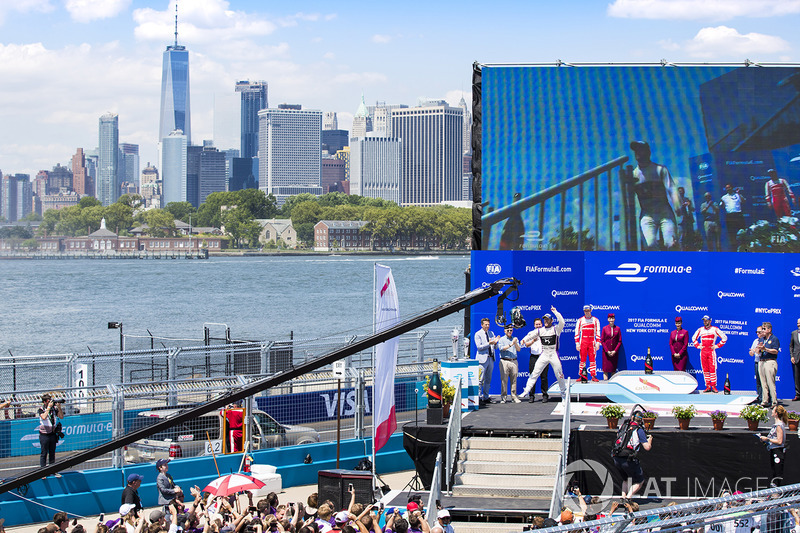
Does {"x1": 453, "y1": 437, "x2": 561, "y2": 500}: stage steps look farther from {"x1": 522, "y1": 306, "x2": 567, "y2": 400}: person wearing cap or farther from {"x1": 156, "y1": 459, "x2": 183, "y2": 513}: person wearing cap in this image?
{"x1": 156, "y1": 459, "x2": 183, "y2": 513}: person wearing cap

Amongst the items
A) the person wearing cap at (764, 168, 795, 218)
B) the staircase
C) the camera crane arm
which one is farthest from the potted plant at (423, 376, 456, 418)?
the person wearing cap at (764, 168, 795, 218)

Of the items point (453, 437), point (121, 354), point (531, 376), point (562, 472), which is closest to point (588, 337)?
point (531, 376)

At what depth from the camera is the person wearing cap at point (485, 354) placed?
18547mm

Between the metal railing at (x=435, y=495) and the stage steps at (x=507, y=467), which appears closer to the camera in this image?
the metal railing at (x=435, y=495)

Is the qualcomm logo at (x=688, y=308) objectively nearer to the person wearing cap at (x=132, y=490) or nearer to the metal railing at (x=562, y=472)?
the metal railing at (x=562, y=472)

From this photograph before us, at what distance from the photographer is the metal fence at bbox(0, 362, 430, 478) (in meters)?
16.9

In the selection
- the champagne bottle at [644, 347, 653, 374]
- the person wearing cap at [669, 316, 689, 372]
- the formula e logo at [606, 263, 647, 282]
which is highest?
the formula e logo at [606, 263, 647, 282]

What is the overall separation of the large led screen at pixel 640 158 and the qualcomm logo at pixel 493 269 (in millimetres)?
462

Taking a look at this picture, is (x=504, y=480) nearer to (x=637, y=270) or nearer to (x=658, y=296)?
(x=658, y=296)

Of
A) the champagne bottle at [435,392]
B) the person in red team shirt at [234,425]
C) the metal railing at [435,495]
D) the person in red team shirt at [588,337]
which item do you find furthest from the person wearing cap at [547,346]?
the person in red team shirt at [234,425]

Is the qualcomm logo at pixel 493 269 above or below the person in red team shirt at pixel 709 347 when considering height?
above

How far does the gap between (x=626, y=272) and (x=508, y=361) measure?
10.4 feet

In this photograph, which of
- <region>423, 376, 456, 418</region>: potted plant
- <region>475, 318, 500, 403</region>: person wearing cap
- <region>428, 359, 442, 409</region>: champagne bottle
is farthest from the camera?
<region>475, 318, 500, 403</region>: person wearing cap

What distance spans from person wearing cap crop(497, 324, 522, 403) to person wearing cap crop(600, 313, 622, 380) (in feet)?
5.60
